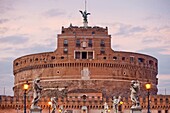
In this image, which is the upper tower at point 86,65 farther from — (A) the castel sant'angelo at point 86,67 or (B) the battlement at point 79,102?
(B) the battlement at point 79,102

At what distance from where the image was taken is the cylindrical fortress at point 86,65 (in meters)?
99.3

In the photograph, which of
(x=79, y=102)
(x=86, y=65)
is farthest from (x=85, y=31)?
(x=79, y=102)

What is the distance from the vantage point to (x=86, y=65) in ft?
326

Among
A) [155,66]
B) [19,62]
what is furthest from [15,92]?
[155,66]

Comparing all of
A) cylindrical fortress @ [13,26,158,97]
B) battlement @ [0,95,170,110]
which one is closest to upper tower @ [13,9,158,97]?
cylindrical fortress @ [13,26,158,97]

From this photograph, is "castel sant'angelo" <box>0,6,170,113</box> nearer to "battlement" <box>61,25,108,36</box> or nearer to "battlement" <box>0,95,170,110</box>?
"battlement" <box>61,25,108,36</box>

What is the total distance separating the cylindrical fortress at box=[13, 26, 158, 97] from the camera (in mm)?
99312

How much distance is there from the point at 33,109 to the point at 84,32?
71.6m

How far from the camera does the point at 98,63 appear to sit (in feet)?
328

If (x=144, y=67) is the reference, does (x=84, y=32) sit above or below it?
above

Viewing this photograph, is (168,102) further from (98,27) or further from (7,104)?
(7,104)

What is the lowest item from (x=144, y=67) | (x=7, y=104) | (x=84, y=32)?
(x=7, y=104)

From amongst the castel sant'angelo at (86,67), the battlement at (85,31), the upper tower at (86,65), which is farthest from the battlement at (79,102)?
the battlement at (85,31)

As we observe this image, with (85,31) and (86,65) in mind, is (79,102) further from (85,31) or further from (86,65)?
(85,31)
